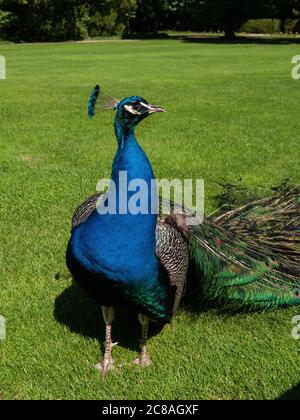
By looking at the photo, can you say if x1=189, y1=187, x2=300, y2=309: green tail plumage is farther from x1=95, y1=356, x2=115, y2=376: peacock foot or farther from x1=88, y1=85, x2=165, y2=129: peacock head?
x1=88, y1=85, x2=165, y2=129: peacock head

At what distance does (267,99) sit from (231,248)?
9683mm

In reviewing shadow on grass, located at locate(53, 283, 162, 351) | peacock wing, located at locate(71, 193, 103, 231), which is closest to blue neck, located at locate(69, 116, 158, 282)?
peacock wing, located at locate(71, 193, 103, 231)

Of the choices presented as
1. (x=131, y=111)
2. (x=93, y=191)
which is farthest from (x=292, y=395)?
(x=93, y=191)

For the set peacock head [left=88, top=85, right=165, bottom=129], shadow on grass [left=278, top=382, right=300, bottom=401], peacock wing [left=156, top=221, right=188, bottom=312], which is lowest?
shadow on grass [left=278, top=382, right=300, bottom=401]

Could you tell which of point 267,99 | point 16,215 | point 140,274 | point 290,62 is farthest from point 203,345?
point 290,62

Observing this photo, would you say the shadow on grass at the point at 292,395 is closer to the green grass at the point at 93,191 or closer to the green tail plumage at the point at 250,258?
the green grass at the point at 93,191

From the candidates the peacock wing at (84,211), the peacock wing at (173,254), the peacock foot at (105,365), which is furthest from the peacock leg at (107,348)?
the peacock wing at (84,211)

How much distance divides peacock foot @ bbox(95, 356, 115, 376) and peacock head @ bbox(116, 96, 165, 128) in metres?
1.38

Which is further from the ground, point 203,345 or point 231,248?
point 231,248

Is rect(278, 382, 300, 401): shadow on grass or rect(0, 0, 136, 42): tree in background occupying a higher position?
rect(0, 0, 136, 42): tree in background

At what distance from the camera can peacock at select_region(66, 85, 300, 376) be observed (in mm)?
2543

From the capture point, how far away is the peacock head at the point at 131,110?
252 centimetres

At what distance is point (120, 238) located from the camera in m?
2.54

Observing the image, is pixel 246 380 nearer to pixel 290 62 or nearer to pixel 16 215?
pixel 16 215
